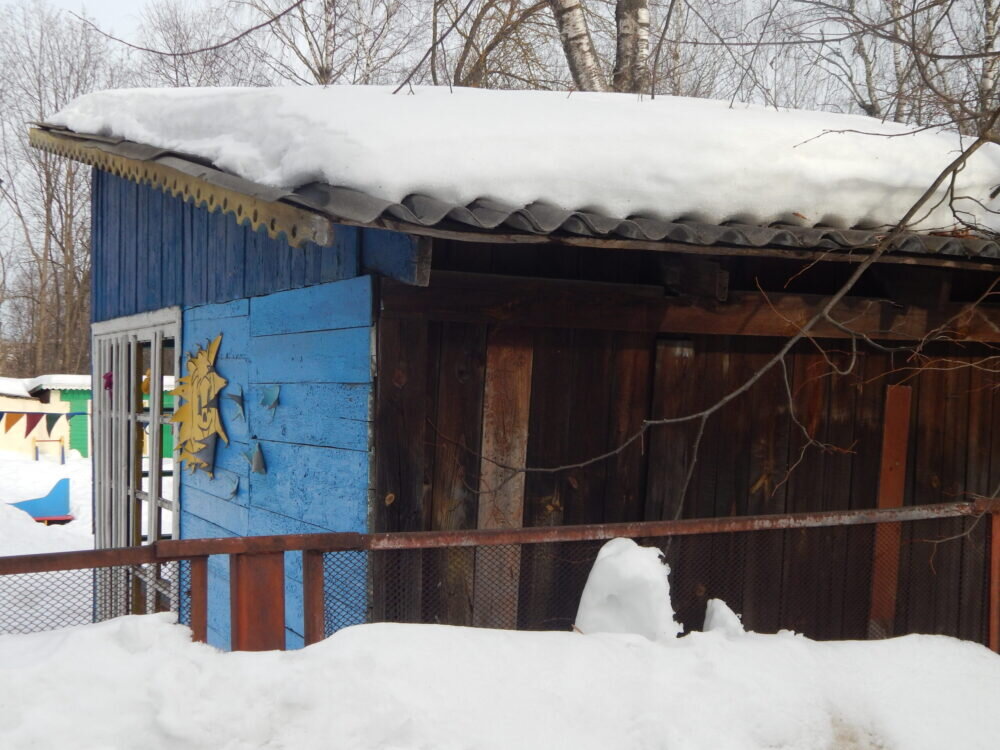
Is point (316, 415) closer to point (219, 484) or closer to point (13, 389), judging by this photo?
point (219, 484)

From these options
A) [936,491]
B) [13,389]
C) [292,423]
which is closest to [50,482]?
[13,389]

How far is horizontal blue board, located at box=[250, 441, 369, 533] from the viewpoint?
4098 millimetres

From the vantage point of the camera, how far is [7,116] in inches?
1047

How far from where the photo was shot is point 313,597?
9.61ft

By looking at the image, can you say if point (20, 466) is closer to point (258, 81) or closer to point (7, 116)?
point (258, 81)

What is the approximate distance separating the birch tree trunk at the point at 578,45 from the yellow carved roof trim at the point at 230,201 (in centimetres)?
483

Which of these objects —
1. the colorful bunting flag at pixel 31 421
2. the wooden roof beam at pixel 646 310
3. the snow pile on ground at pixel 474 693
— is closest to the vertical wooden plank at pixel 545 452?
the wooden roof beam at pixel 646 310

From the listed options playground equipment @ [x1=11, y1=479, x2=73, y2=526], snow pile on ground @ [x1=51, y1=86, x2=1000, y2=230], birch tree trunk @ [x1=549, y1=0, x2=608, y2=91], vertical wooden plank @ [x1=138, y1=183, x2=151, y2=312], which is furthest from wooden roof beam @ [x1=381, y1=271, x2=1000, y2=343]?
playground equipment @ [x1=11, y1=479, x2=73, y2=526]

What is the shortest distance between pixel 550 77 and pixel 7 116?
60.1 feet

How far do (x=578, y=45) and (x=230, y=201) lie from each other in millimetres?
6257

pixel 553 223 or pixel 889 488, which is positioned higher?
pixel 553 223

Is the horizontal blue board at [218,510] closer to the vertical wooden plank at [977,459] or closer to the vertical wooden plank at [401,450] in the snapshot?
the vertical wooden plank at [401,450]

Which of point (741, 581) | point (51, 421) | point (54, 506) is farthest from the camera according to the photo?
point (51, 421)

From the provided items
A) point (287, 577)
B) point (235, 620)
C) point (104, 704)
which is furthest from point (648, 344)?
point (104, 704)
